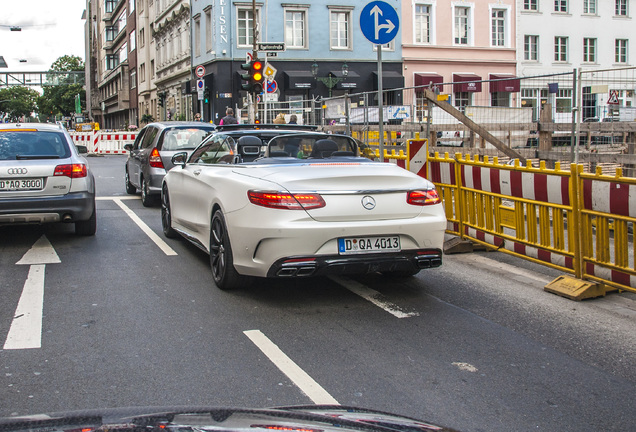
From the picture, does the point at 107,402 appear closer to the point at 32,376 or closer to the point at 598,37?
the point at 32,376

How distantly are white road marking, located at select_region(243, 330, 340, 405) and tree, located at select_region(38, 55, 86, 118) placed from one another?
131086 millimetres

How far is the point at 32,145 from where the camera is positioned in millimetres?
9328

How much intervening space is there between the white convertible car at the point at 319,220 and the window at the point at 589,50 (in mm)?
42692

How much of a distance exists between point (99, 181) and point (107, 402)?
1702 centimetres

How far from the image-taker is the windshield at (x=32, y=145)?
9.13 m

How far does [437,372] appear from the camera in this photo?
439cm

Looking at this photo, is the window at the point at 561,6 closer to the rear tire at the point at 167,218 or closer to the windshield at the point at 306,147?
the rear tire at the point at 167,218

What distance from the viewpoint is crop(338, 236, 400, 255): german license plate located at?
5.84 m

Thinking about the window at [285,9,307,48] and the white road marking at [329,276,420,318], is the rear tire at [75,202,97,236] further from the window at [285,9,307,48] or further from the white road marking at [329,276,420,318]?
the window at [285,9,307,48]

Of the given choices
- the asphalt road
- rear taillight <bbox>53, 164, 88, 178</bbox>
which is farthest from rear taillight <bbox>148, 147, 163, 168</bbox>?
the asphalt road

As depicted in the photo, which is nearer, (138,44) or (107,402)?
(107,402)

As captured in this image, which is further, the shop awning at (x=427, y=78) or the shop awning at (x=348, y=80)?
the shop awning at (x=427, y=78)

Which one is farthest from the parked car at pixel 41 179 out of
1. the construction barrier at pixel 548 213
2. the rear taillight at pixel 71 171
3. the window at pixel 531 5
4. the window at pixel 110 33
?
the window at pixel 110 33

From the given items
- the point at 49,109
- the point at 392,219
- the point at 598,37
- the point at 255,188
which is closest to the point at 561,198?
the point at 392,219
